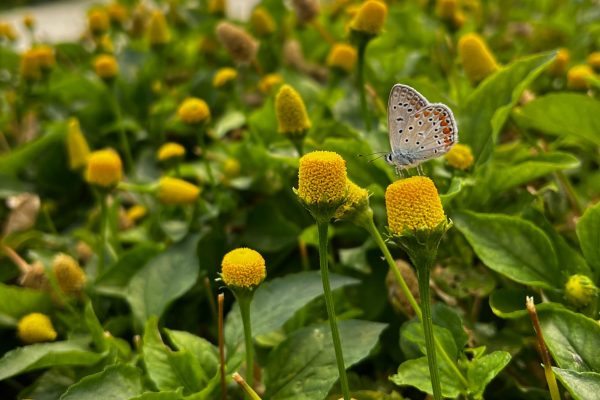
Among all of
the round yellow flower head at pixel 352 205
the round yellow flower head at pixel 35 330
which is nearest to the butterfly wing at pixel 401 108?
the round yellow flower head at pixel 352 205

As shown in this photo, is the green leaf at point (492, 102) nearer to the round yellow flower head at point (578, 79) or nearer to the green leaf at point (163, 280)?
the round yellow flower head at point (578, 79)

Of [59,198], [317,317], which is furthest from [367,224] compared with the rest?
[59,198]

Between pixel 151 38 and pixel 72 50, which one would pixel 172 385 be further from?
pixel 72 50

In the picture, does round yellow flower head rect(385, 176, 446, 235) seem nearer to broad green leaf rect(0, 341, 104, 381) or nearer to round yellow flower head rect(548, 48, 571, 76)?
broad green leaf rect(0, 341, 104, 381)

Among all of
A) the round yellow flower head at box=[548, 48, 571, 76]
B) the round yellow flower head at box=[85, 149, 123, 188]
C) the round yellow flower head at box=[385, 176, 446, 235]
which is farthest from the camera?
the round yellow flower head at box=[548, 48, 571, 76]

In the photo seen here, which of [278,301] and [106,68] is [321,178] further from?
[106,68]

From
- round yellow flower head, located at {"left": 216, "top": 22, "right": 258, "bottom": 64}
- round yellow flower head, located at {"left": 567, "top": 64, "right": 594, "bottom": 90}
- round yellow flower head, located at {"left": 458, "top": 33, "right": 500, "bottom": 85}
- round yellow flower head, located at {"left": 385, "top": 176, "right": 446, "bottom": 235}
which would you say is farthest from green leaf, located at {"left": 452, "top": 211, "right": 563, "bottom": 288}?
round yellow flower head, located at {"left": 216, "top": 22, "right": 258, "bottom": 64}
